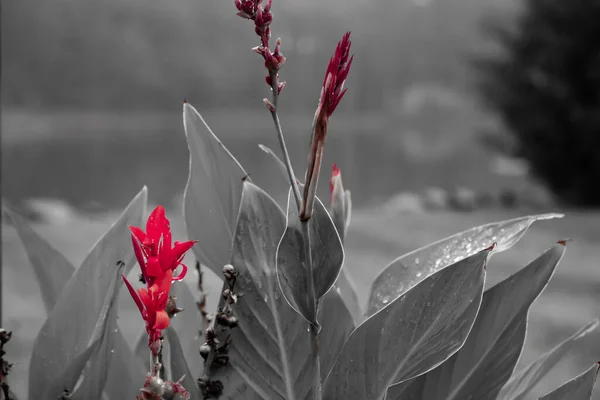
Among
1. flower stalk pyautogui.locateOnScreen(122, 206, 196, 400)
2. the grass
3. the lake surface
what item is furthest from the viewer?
the lake surface

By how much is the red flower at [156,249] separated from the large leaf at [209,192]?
0.29 ft

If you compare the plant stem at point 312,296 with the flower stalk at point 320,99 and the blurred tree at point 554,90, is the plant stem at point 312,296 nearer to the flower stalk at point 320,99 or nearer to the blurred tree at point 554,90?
the flower stalk at point 320,99

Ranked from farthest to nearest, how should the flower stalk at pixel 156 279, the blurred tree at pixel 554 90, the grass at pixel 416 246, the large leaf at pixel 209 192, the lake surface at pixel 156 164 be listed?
the lake surface at pixel 156 164 → the blurred tree at pixel 554 90 → the grass at pixel 416 246 → the large leaf at pixel 209 192 → the flower stalk at pixel 156 279

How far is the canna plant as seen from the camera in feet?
0.68

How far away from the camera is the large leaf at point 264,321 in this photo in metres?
0.24

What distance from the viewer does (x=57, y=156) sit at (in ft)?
35.3

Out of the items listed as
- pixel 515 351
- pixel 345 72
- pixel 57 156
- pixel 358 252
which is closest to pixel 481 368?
pixel 515 351

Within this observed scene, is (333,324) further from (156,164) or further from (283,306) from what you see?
(156,164)

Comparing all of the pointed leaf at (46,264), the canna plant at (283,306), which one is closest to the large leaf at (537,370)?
the canna plant at (283,306)

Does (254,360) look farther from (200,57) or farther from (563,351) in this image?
(200,57)

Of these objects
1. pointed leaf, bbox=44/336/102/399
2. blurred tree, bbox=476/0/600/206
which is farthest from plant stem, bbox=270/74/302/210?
blurred tree, bbox=476/0/600/206

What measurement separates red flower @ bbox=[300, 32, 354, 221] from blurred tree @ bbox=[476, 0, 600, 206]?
17.4ft

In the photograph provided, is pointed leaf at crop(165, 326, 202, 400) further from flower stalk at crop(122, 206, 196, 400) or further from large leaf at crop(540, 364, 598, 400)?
large leaf at crop(540, 364, 598, 400)

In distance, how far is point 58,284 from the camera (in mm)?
323
